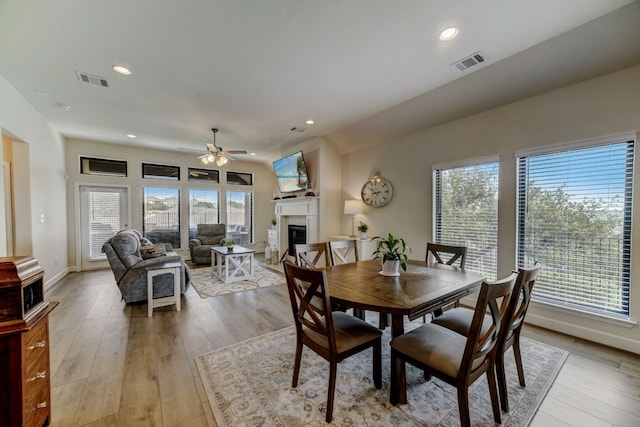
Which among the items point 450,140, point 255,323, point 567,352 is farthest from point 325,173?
point 567,352

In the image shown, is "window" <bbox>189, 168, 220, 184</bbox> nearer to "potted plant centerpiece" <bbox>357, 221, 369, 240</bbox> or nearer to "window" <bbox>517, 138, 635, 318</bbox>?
"potted plant centerpiece" <bbox>357, 221, 369, 240</bbox>

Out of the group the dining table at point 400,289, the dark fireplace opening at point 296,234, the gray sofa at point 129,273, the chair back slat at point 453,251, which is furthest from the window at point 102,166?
the chair back slat at point 453,251

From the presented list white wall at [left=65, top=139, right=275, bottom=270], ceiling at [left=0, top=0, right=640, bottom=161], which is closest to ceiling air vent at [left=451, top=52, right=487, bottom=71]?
ceiling at [left=0, top=0, right=640, bottom=161]

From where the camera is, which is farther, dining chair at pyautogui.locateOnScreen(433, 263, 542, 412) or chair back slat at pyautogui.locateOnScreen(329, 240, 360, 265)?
chair back slat at pyautogui.locateOnScreen(329, 240, 360, 265)

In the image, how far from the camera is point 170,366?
217 centimetres

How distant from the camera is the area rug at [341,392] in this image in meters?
1.63

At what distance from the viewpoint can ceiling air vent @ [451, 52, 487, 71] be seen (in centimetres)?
256

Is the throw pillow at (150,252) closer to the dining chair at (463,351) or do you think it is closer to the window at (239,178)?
the window at (239,178)

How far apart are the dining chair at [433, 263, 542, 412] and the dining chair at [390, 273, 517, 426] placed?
69mm

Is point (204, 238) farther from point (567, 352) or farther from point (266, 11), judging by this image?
point (567, 352)

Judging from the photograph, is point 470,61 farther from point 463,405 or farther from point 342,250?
point 463,405

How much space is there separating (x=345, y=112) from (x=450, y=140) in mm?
1659

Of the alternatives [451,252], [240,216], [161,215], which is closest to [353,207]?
[451,252]

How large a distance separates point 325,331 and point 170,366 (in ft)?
5.02
